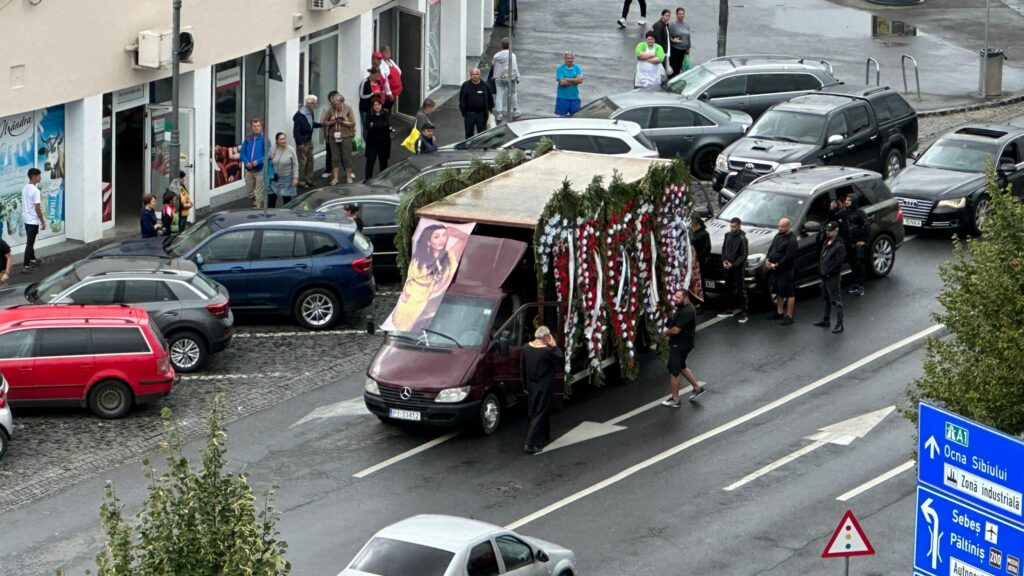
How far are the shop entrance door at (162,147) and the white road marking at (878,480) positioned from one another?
1608 cm

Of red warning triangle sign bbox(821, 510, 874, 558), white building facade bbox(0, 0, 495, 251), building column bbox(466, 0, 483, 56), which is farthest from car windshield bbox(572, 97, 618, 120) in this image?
red warning triangle sign bbox(821, 510, 874, 558)

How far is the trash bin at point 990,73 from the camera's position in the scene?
4159 cm

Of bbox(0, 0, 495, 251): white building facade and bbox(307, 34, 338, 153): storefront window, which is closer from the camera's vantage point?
bbox(0, 0, 495, 251): white building facade

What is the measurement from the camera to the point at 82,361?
2198 cm

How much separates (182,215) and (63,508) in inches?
425

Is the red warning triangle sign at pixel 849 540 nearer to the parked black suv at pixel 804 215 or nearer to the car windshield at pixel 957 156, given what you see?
the parked black suv at pixel 804 215

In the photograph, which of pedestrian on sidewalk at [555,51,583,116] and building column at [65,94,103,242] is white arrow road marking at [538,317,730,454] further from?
pedestrian on sidewalk at [555,51,583,116]

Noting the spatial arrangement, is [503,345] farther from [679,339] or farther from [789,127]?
[789,127]

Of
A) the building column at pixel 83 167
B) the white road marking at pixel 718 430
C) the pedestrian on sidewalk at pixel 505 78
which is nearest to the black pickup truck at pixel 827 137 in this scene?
the pedestrian on sidewalk at pixel 505 78

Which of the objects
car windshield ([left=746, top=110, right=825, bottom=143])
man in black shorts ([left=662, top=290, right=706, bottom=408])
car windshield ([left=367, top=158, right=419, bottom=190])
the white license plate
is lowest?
the white license plate

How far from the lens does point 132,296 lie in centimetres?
2391

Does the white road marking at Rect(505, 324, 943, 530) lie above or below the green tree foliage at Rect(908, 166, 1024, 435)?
below

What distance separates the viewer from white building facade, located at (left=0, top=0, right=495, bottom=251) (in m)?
28.2

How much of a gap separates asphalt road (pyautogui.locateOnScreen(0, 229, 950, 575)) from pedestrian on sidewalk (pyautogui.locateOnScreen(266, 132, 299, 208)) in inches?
285
